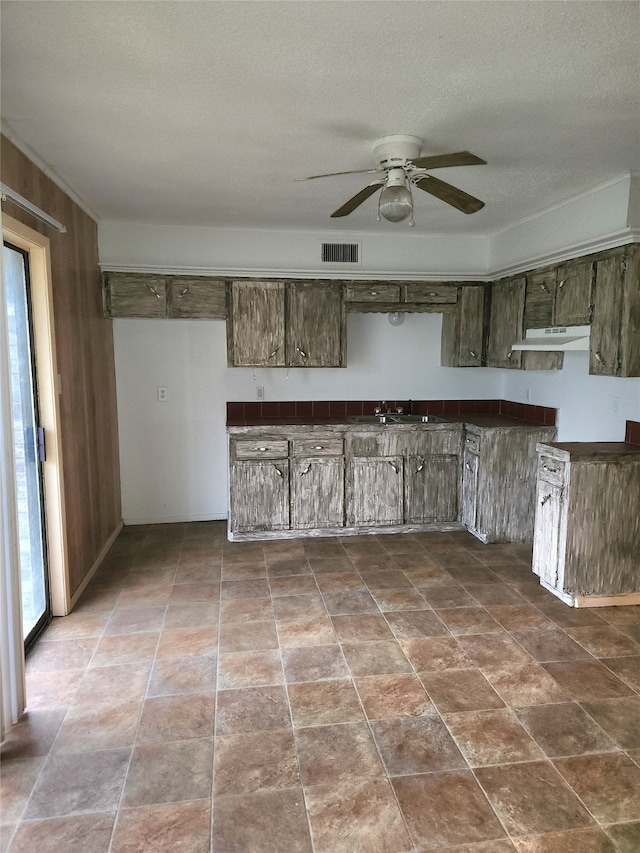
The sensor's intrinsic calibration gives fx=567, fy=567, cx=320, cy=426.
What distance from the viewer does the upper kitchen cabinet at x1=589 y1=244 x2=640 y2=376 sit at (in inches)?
132

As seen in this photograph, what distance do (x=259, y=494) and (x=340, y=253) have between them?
213 centimetres

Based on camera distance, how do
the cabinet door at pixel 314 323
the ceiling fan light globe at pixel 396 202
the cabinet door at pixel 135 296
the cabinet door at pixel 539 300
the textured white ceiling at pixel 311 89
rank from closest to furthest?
the textured white ceiling at pixel 311 89
the ceiling fan light globe at pixel 396 202
the cabinet door at pixel 539 300
the cabinet door at pixel 135 296
the cabinet door at pixel 314 323

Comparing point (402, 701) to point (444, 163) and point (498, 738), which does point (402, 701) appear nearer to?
point (498, 738)

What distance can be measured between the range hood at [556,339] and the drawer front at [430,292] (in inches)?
30.4

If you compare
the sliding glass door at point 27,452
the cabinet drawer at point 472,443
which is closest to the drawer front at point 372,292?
the cabinet drawer at point 472,443

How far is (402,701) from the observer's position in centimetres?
254

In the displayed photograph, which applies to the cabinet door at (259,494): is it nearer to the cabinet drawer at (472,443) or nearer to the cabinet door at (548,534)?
the cabinet drawer at (472,443)

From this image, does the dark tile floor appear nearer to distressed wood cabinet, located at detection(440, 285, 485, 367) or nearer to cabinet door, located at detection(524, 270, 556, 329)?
cabinet door, located at detection(524, 270, 556, 329)

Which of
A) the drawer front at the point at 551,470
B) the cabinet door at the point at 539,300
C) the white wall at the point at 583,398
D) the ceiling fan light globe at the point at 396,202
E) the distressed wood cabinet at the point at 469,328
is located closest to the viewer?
the ceiling fan light globe at the point at 396,202

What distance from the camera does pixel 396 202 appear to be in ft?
8.27

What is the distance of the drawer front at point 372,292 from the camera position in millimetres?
4770

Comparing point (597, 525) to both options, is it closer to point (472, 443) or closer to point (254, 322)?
point (472, 443)

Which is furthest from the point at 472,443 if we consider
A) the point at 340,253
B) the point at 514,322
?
the point at 340,253

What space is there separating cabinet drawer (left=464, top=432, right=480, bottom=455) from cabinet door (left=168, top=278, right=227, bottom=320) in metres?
2.26
